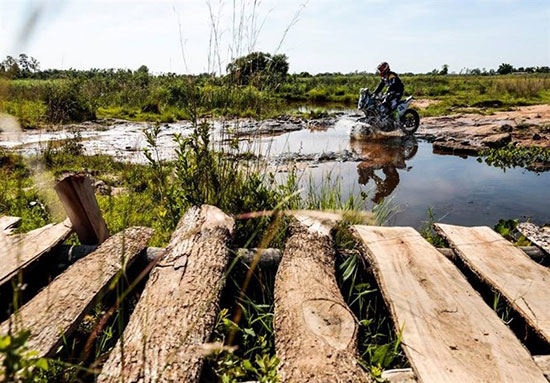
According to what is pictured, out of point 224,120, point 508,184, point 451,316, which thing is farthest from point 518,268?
point 508,184

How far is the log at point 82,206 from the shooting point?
230cm

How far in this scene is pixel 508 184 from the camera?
6586 mm

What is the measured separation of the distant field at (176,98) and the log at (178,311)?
962 millimetres

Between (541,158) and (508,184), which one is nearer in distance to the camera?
(508,184)

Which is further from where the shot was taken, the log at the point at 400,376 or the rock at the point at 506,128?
the rock at the point at 506,128

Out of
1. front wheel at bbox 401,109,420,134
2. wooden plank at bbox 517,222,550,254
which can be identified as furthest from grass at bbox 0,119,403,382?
front wheel at bbox 401,109,420,134

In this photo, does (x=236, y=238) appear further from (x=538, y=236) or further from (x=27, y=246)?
(x=538, y=236)

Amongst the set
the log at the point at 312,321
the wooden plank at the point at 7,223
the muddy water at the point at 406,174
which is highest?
the wooden plank at the point at 7,223

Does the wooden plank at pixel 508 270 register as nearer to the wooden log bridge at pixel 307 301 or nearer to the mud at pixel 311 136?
the wooden log bridge at pixel 307 301

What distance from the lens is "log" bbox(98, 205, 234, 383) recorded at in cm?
127

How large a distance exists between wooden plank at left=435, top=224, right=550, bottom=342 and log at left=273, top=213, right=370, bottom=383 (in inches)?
34.9

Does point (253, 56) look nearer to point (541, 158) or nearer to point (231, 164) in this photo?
point (231, 164)

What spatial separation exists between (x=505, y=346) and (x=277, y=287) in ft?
3.38

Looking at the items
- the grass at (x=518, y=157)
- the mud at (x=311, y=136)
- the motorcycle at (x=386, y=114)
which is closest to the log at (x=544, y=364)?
the mud at (x=311, y=136)
